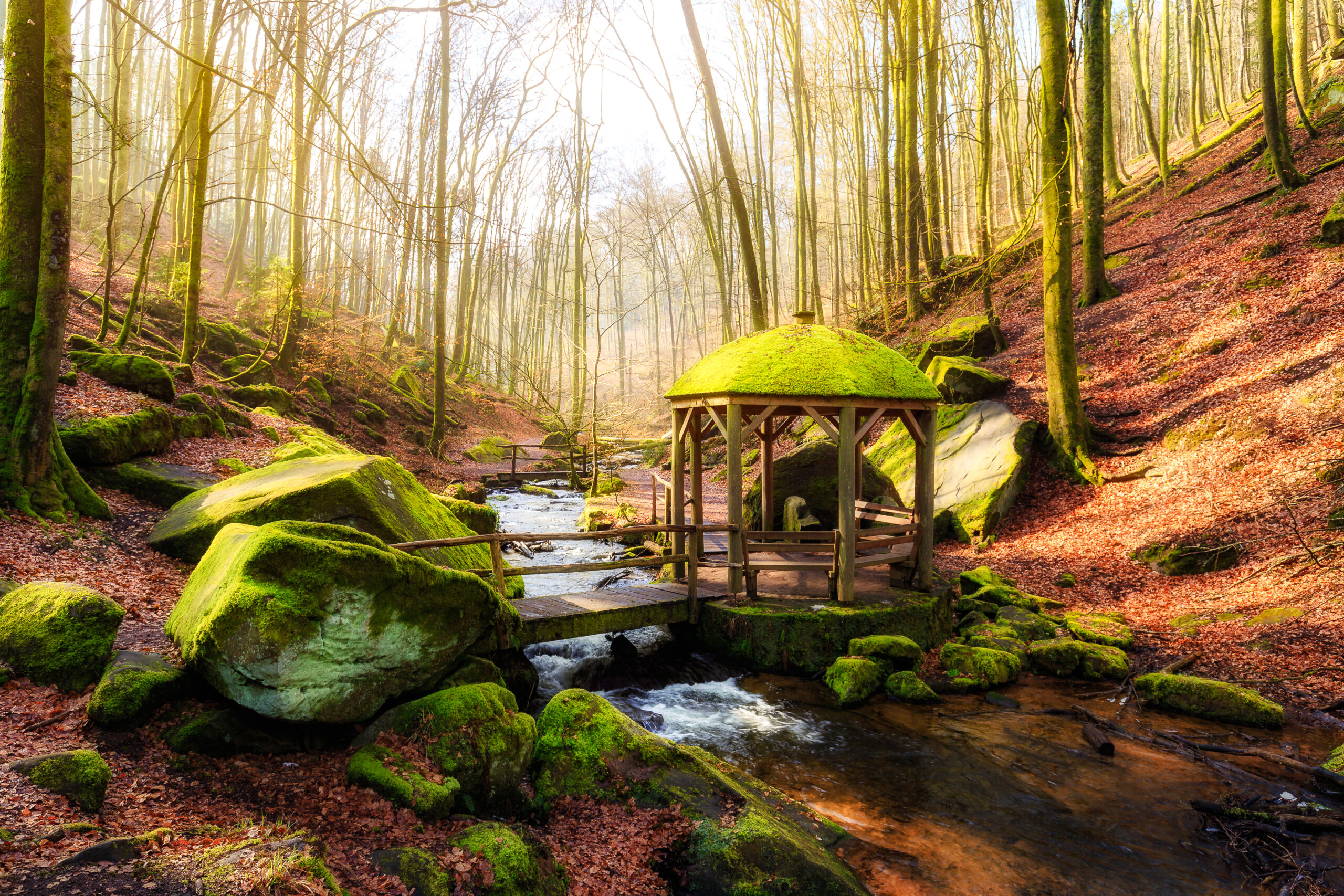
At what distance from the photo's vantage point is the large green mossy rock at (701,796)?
154 inches

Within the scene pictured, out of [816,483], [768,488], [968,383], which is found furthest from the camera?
[968,383]

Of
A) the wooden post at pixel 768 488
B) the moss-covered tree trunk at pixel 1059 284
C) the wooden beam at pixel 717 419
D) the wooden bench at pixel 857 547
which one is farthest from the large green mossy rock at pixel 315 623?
the moss-covered tree trunk at pixel 1059 284

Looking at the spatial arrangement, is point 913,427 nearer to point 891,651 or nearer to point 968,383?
point 891,651

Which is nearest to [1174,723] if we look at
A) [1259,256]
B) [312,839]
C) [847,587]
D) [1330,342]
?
[847,587]

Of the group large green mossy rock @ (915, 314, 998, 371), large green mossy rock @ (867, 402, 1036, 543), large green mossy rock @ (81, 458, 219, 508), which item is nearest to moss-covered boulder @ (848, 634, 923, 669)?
large green mossy rock @ (867, 402, 1036, 543)

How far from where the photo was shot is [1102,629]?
8117mm

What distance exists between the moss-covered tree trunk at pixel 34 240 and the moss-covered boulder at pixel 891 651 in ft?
27.7

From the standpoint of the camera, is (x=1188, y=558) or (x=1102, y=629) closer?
(x=1102, y=629)

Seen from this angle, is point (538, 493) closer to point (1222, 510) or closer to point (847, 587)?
point (847, 587)

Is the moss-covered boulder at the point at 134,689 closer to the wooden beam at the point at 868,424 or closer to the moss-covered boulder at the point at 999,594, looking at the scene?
the wooden beam at the point at 868,424

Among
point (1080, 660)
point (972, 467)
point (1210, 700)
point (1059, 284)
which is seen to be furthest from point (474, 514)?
point (1059, 284)

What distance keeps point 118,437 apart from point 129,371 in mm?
2267

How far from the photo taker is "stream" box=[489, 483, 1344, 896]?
4410 mm

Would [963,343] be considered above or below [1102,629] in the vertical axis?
above
